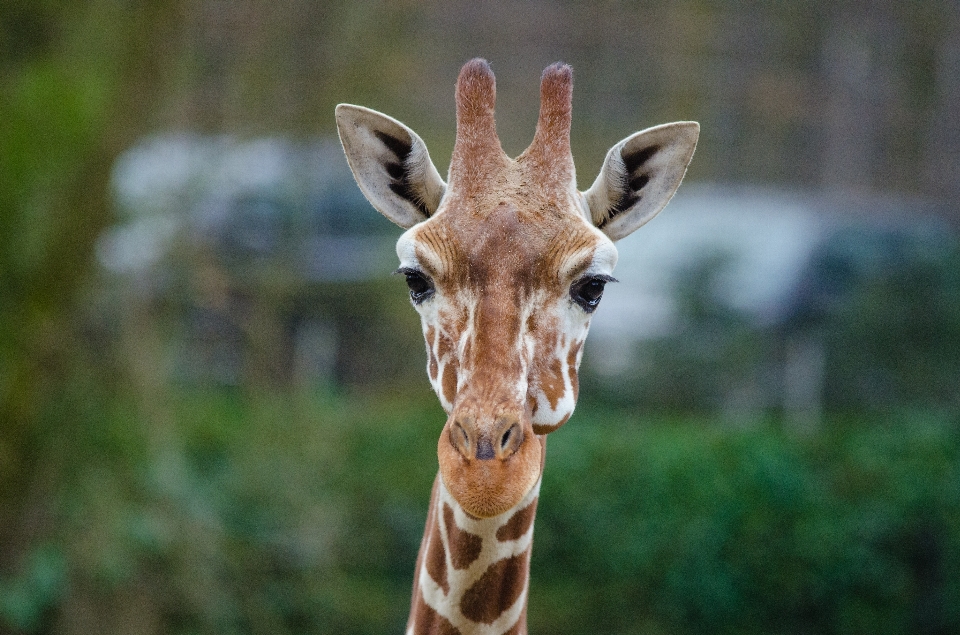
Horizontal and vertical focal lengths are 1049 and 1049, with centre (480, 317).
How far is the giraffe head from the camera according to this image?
2.91m

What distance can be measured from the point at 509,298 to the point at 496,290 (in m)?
0.05

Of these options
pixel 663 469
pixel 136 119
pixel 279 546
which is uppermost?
pixel 136 119

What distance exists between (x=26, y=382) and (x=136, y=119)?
252 centimetres

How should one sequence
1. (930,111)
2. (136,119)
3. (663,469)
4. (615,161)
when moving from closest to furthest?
(615,161) → (136,119) → (663,469) → (930,111)

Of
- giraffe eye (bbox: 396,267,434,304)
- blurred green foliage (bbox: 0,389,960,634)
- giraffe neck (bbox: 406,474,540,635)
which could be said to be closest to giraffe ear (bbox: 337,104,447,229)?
giraffe eye (bbox: 396,267,434,304)

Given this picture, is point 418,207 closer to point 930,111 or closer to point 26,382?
point 26,382

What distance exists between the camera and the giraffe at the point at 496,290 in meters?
2.94

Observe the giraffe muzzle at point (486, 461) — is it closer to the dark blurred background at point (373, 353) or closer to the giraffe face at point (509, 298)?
the giraffe face at point (509, 298)

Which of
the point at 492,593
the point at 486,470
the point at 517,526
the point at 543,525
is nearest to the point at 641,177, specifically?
the point at 517,526

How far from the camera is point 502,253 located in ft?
10.6

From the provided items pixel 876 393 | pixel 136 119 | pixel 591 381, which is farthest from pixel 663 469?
pixel 136 119

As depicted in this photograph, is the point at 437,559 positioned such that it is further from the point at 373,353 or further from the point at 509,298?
the point at 373,353

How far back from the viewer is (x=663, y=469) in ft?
37.9

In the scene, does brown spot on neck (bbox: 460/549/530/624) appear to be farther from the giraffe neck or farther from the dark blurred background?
the dark blurred background
